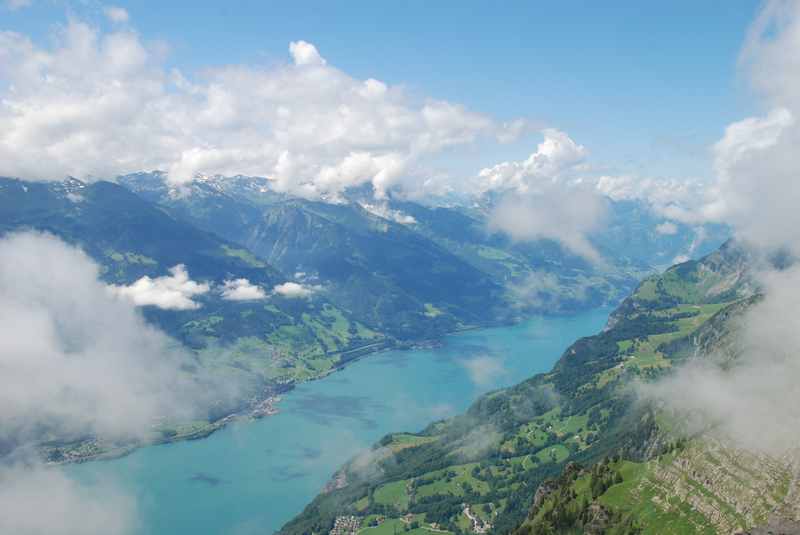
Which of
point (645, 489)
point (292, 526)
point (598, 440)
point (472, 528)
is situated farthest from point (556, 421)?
point (645, 489)

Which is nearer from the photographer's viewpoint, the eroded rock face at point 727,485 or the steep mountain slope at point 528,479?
the eroded rock face at point 727,485

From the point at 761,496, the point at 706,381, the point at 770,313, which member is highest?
the point at 770,313

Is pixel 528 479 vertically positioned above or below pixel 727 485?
above

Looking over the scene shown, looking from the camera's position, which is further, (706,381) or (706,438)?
(706,381)

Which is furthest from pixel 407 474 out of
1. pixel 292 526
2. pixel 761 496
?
pixel 761 496

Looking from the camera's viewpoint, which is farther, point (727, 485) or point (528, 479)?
point (528, 479)

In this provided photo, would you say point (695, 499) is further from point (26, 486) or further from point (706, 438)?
point (26, 486)

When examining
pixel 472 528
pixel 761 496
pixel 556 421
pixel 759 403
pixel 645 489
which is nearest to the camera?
pixel 761 496

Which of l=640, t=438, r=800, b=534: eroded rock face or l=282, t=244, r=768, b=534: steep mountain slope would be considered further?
l=282, t=244, r=768, b=534: steep mountain slope

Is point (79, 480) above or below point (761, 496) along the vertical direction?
above

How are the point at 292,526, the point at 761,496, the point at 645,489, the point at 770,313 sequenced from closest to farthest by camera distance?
the point at 761,496 < the point at 645,489 < the point at 292,526 < the point at 770,313
